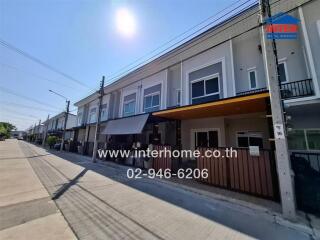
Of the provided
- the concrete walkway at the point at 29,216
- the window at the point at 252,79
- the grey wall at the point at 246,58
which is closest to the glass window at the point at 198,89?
the grey wall at the point at 246,58

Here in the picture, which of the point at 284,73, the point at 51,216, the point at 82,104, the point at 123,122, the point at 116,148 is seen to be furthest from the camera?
the point at 82,104

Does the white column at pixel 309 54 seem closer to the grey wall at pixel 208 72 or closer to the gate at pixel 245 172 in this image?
the grey wall at pixel 208 72

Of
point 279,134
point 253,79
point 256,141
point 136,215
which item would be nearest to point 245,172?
point 279,134

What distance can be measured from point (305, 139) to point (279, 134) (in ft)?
20.3

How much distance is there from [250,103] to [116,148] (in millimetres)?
11456

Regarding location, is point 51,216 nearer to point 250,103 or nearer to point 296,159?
point 296,159

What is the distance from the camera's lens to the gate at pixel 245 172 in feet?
17.1

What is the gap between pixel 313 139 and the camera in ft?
26.9

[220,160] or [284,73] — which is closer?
[220,160]

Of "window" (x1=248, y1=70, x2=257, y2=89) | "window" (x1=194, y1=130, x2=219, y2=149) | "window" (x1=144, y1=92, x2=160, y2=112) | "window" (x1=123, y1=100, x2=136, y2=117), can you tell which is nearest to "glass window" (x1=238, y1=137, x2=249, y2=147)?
"window" (x1=194, y1=130, x2=219, y2=149)

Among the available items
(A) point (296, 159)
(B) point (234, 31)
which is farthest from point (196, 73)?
(A) point (296, 159)

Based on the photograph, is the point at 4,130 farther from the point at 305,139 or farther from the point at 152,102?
the point at 305,139

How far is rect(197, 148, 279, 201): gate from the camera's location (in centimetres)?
520

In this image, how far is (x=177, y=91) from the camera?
13.1 meters
